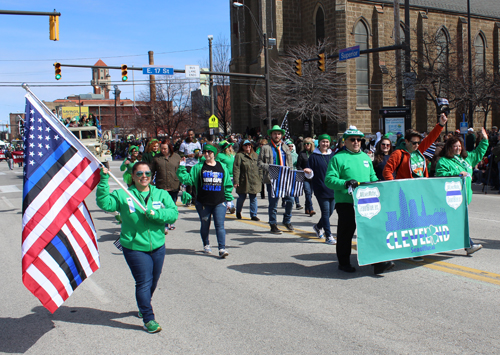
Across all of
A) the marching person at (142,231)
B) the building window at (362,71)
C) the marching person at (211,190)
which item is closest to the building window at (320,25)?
the building window at (362,71)

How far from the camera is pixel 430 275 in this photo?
6.01 metres

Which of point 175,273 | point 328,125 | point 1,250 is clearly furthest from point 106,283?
point 328,125

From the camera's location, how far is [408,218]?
624cm

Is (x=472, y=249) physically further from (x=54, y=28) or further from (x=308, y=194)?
(x=54, y=28)

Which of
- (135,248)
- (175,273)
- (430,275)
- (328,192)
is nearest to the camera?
(135,248)

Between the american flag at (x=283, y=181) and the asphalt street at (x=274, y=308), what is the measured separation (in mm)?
1624

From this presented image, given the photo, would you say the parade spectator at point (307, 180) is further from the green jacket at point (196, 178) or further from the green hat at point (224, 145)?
the green jacket at point (196, 178)

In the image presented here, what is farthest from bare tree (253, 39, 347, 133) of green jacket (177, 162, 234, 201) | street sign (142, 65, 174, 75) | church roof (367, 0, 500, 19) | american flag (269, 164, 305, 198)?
green jacket (177, 162, 234, 201)

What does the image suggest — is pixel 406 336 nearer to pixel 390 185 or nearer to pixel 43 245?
pixel 390 185

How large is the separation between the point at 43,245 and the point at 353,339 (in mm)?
2780

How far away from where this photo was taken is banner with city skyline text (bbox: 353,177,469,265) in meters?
5.98

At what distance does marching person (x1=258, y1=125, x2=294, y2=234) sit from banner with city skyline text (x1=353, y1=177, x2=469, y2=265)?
3.34 m

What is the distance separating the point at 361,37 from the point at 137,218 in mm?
36420

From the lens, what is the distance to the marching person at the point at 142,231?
4.46 meters
